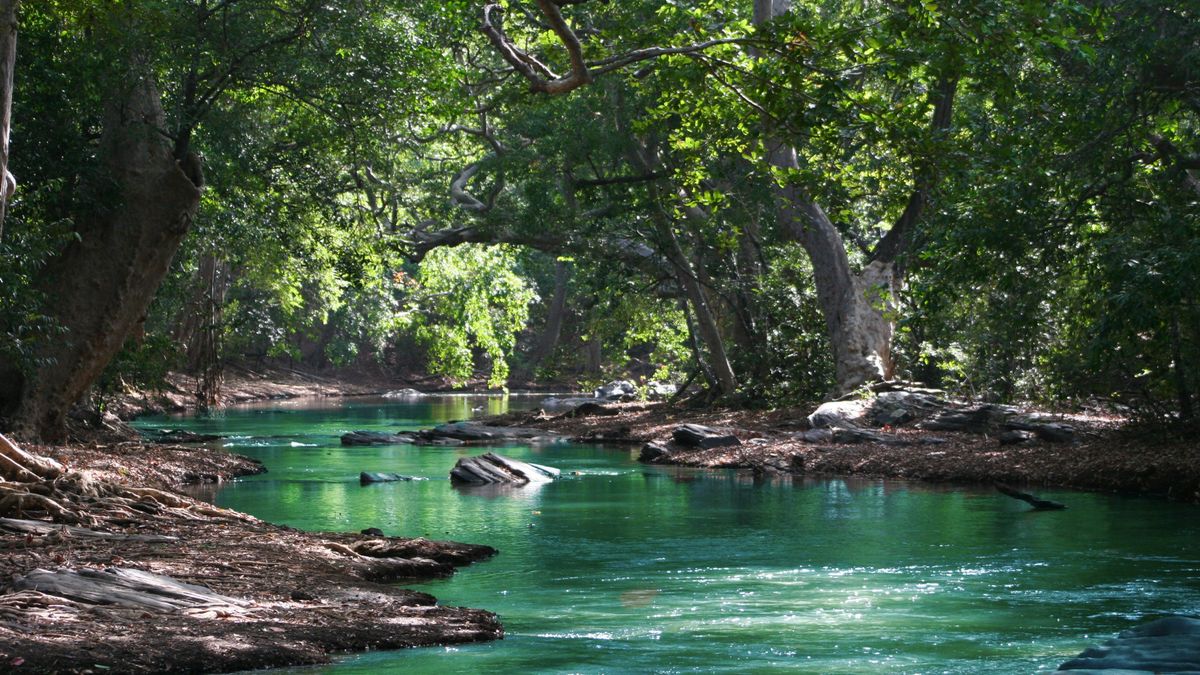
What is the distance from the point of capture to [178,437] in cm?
2712

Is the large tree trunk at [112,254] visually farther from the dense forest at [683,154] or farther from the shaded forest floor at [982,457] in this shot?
the shaded forest floor at [982,457]

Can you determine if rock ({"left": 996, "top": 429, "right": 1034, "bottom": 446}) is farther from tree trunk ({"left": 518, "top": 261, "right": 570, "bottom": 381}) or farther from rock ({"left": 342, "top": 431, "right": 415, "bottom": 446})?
tree trunk ({"left": 518, "top": 261, "right": 570, "bottom": 381})

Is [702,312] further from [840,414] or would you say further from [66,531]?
[66,531]

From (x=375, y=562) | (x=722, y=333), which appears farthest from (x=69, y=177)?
(x=722, y=333)

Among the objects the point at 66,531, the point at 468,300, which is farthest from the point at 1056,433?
the point at 468,300

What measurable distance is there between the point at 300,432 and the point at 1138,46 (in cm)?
2196

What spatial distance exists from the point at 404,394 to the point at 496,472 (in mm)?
36583

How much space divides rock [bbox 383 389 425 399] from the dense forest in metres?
25.6

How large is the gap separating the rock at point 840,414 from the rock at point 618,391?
655 inches

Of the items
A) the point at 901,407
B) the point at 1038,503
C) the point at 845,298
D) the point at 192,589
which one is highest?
the point at 845,298

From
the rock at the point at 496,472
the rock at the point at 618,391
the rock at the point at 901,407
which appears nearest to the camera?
the rock at the point at 496,472

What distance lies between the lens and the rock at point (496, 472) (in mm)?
21094

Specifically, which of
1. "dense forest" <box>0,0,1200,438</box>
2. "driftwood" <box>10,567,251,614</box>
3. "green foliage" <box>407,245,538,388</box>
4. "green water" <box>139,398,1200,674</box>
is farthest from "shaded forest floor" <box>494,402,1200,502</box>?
"driftwood" <box>10,567,251,614</box>

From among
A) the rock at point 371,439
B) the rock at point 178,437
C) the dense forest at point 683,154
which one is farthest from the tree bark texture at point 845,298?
the rock at point 178,437
